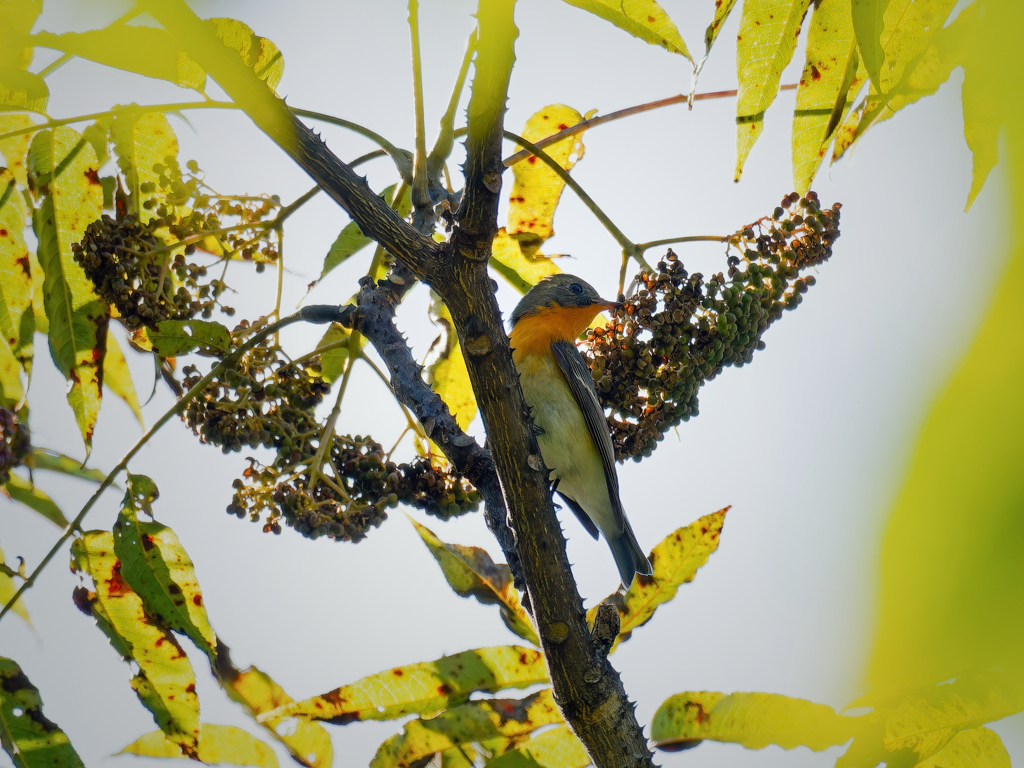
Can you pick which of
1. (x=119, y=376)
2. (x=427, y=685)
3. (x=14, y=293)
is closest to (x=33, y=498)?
(x=119, y=376)

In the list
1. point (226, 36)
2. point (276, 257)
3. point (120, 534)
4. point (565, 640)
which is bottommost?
point (565, 640)

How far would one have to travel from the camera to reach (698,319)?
361 centimetres

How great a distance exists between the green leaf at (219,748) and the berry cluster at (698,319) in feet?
6.56

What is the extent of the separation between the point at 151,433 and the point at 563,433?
285 cm

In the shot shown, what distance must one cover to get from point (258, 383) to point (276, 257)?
67 cm

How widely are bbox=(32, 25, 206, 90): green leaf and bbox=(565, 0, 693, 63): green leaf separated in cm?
141

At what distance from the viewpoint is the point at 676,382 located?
3.57 m

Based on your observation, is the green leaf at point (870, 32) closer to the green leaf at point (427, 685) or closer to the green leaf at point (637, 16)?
the green leaf at point (637, 16)

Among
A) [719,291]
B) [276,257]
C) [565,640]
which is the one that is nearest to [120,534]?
[276,257]

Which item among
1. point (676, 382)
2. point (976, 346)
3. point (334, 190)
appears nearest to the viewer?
point (976, 346)

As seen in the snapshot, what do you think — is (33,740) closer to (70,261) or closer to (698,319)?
(70,261)

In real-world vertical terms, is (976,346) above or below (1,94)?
below

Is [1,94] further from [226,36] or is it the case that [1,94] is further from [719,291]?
[719,291]

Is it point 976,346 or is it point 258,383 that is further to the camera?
point 258,383
